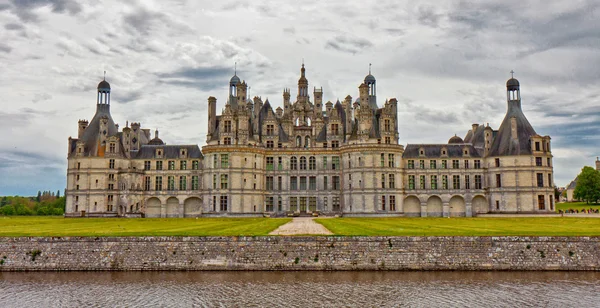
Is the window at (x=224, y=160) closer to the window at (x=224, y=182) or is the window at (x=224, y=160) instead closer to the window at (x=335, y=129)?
the window at (x=224, y=182)

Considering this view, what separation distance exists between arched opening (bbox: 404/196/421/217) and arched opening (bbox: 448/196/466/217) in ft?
15.0

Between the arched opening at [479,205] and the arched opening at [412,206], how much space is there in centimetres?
787

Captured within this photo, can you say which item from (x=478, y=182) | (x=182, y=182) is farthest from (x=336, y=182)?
(x=182, y=182)

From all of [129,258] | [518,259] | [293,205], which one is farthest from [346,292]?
[293,205]

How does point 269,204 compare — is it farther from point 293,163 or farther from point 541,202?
point 541,202

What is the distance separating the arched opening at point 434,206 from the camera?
76.5 m

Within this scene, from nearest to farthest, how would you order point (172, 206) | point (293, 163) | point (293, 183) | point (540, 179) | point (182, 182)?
point (540, 179)
point (293, 183)
point (293, 163)
point (182, 182)
point (172, 206)

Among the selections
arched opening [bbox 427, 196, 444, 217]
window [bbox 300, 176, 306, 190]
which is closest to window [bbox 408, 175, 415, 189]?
arched opening [bbox 427, 196, 444, 217]

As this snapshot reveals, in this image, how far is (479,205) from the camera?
251 ft

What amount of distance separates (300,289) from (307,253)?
6303 millimetres

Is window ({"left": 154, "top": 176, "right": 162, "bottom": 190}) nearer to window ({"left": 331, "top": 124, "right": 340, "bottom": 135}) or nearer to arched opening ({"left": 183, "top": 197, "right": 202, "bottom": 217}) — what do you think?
arched opening ({"left": 183, "top": 197, "right": 202, "bottom": 217})

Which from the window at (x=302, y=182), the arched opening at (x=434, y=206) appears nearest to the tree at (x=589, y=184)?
the arched opening at (x=434, y=206)

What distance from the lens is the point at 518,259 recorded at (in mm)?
32875

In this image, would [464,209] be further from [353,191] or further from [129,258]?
[129,258]
